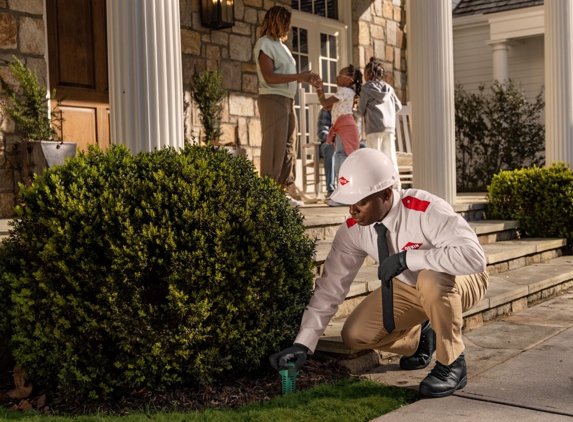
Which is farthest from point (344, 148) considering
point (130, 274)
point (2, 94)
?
point (130, 274)

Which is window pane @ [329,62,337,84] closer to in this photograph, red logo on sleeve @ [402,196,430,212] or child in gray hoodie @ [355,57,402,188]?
child in gray hoodie @ [355,57,402,188]

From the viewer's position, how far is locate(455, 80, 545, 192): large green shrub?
1328 centimetres

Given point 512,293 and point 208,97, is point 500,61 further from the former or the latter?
point 512,293

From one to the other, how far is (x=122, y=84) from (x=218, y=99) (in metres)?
4.41

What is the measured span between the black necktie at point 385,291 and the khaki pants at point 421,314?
0.34ft

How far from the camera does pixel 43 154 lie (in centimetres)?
654

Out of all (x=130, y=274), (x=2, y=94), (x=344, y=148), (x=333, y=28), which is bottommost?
(x=130, y=274)

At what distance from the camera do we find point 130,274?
3.08 m

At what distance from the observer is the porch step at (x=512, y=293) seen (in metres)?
3.89

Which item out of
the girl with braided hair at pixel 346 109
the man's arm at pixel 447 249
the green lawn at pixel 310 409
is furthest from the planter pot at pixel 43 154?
the man's arm at pixel 447 249

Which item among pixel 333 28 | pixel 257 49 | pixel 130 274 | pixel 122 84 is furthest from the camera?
pixel 333 28

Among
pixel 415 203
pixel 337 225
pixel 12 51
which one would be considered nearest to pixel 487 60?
pixel 337 225

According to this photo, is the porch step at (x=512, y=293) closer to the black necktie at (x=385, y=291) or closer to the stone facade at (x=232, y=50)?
the black necktie at (x=385, y=291)

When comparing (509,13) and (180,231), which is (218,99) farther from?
(509,13)
